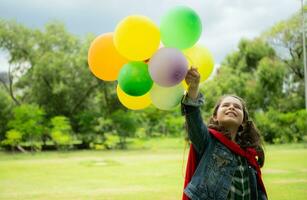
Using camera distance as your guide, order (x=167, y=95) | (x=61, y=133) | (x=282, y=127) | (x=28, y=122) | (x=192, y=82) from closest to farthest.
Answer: (x=192, y=82) < (x=167, y=95) < (x=28, y=122) < (x=61, y=133) < (x=282, y=127)

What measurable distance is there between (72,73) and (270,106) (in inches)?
566

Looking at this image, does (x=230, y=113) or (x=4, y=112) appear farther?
(x=4, y=112)

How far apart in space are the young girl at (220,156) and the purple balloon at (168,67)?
0.10 metres

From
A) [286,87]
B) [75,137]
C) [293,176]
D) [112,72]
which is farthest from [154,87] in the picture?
[286,87]

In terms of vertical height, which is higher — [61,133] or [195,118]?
[195,118]

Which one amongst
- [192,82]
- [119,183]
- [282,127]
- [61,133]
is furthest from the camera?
[282,127]

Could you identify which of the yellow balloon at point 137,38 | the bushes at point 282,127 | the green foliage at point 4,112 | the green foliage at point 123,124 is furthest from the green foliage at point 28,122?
the yellow balloon at point 137,38

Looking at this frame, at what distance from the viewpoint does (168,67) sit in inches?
112

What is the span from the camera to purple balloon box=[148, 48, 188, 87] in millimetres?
2820

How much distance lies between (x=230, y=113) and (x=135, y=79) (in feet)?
2.44

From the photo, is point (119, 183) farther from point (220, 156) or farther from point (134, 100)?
point (220, 156)

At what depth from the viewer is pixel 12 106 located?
2862cm

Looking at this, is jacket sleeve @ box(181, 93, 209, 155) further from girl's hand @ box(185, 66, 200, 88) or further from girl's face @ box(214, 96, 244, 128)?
girl's face @ box(214, 96, 244, 128)

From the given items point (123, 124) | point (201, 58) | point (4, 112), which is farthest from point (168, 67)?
point (4, 112)
